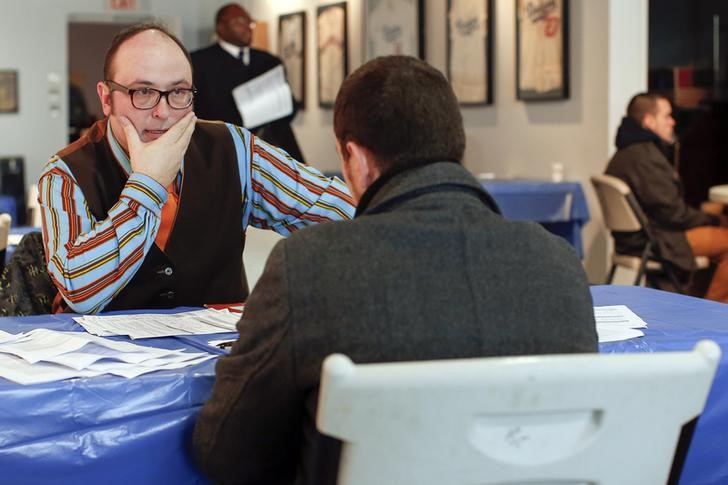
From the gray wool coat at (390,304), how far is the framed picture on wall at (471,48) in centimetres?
670

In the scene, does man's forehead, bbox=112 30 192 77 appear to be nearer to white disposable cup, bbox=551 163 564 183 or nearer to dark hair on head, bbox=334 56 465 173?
dark hair on head, bbox=334 56 465 173

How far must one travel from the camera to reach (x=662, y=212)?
6395 mm

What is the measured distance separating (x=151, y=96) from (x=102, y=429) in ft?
3.54

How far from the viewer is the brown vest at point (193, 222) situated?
255cm

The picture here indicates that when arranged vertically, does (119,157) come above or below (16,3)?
below

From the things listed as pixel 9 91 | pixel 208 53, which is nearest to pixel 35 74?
pixel 9 91

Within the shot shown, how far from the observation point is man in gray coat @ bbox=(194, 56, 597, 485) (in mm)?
1465

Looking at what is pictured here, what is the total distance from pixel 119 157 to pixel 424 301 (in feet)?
4.43

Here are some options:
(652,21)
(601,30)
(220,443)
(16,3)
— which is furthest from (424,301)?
(16,3)

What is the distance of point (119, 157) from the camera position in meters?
2.63

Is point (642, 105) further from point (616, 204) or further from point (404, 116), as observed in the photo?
point (404, 116)

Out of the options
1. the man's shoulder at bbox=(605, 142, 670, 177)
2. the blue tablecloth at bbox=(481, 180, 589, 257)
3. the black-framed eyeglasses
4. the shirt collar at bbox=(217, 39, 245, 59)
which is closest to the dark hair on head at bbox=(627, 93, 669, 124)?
the man's shoulder at bbox=(605, 142, 670, 177)

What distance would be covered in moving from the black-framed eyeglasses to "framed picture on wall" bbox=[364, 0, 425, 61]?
248 inches

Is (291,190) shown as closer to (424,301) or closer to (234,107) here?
(424,301)
